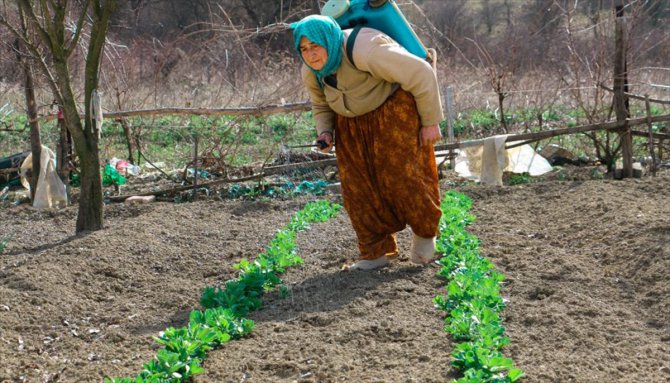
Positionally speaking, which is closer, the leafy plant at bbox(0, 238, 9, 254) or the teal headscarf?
the teal headscarf

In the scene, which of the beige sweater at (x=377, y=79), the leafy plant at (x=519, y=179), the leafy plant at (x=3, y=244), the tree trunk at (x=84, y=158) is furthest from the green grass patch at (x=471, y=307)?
the leafy plant at (x=3, y=244)

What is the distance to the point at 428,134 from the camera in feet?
17.4

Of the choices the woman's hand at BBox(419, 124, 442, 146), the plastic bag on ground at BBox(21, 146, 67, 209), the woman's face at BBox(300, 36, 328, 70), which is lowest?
the plastic bag on ground at BBox(21, 146, 67, 209)

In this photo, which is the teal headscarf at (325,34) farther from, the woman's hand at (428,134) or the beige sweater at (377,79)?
the woman's hand at (428,134)

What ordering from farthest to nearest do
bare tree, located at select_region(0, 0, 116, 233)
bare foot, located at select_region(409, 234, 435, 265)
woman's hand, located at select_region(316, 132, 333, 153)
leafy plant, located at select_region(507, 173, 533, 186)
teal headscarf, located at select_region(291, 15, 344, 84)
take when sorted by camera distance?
leafy plant, located at select_region(507, 173, 533, 186), bare tree, located at select_region(0, 0, 116, 233), bare foot, located at select_region(409, 234, 435, 265), woman's hand, located at select_region(316, 132, 333, 153), teal headscarf, located at select_region(291, 15, 344, 84)

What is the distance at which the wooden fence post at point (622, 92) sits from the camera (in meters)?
8.76

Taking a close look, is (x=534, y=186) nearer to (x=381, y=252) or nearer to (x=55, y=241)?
(x=381, y=252)

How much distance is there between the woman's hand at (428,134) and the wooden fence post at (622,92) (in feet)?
13.5

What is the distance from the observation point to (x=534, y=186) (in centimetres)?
848

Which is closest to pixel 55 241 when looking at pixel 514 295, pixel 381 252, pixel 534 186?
pixel 381 252

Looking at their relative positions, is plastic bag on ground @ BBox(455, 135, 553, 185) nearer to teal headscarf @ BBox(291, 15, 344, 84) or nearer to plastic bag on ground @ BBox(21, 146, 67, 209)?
teal headscarf @ BBox(291, 15, 344, 84)

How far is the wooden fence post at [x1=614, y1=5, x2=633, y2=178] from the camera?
8.76 m

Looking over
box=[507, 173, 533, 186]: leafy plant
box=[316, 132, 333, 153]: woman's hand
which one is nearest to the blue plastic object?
box=[316, 132, 333, 153]: woman's hand

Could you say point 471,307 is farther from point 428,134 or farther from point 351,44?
point 351,44
